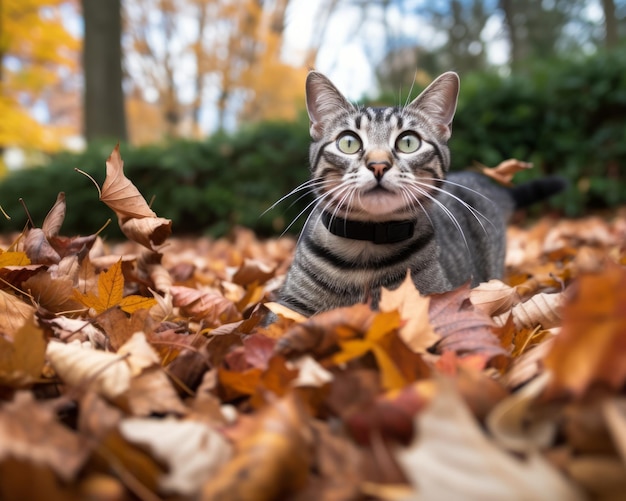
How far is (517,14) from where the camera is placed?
13.3 meters

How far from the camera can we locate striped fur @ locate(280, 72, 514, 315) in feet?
Answer: 6.16

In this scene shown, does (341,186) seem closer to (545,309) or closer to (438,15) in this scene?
(545,309)

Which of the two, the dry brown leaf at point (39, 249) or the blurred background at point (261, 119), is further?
the blurred background at point (261, 119)

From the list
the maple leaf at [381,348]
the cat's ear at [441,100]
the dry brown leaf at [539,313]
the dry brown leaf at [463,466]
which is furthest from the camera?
the cat's ear at [441,100]

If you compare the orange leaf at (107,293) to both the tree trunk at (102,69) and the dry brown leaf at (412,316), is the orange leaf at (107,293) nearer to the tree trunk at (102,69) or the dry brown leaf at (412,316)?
the dry brown leaf at (412,316)

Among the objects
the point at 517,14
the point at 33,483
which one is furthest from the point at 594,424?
the point at 517,14

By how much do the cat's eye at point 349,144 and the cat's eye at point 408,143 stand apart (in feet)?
0.53

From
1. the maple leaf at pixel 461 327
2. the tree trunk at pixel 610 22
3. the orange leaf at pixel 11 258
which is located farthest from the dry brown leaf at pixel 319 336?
the tree trunk at pixel 610 22

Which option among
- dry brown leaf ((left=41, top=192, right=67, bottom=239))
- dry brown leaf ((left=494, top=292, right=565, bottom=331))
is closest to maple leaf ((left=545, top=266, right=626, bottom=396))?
dry brown leaf ((left=494, top=292, right=565, bottom=331))

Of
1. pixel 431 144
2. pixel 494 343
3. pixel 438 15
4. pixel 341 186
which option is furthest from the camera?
pixel 438 15

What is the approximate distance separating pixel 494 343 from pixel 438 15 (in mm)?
16736

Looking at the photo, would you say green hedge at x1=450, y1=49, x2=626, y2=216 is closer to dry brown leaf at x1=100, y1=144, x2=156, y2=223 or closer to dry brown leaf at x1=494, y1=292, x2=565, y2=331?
dry brown leaf at x1=494, y1=292, x2=565, y2=331

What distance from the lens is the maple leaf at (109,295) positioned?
157cm

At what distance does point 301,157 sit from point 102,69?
4.52 meters
